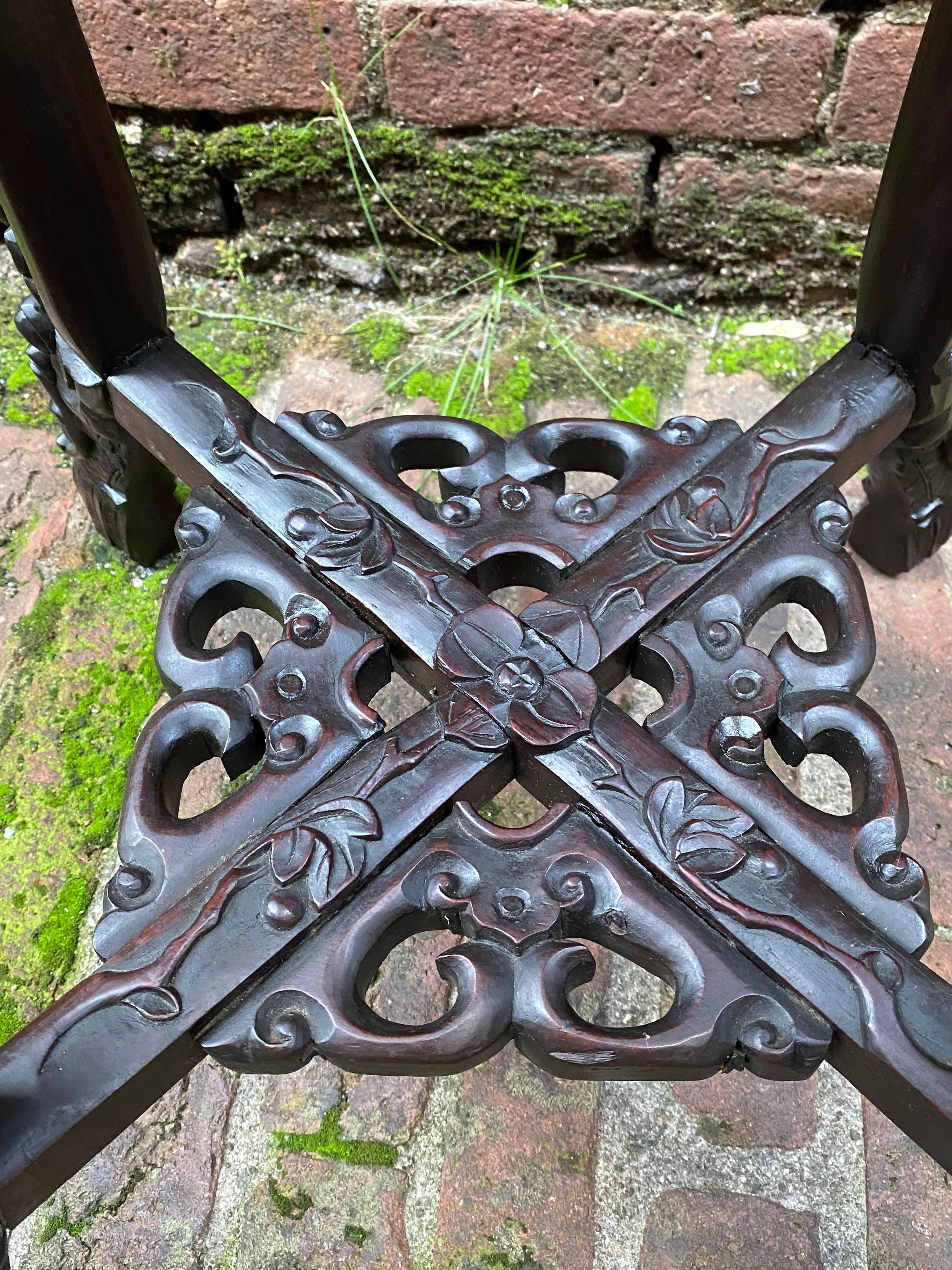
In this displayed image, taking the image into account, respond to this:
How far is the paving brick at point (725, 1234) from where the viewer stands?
0.81 meters

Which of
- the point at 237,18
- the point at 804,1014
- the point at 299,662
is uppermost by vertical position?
the point at 237,18

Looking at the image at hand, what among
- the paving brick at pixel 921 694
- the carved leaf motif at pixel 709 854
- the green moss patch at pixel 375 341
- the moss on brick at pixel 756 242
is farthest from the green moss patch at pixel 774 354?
the carved leaf motif at pixel 709 854

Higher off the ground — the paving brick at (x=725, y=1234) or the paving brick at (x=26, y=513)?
the paving brick at (x=26, y=513)

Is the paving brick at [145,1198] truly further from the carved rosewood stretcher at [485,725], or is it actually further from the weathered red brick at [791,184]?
the weathered red brick at [791,184]

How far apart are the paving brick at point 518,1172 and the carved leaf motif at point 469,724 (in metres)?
0.35

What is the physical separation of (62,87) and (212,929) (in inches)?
24.0

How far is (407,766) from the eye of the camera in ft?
2.33

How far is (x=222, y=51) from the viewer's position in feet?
4.16

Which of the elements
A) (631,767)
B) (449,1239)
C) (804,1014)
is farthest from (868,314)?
(449,1239)

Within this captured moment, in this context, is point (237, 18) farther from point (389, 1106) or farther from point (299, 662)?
point (389, 1106)

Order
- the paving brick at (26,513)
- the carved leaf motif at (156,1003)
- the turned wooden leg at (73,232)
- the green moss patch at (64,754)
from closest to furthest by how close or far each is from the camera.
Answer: the carved leaf motif at (156,1003) < the turned wooden leg at (73,232) < the green moss patch at (64,754) < the paving brick at (26,513)

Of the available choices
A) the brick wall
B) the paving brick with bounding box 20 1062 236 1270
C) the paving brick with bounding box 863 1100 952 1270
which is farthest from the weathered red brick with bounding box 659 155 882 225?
the paving brick with bounding box 20 1062 236 1270

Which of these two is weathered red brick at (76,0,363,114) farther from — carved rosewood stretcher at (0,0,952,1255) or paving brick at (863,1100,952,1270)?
paving brick at (863,1100,952,1270)

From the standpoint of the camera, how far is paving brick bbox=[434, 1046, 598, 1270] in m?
0.81
